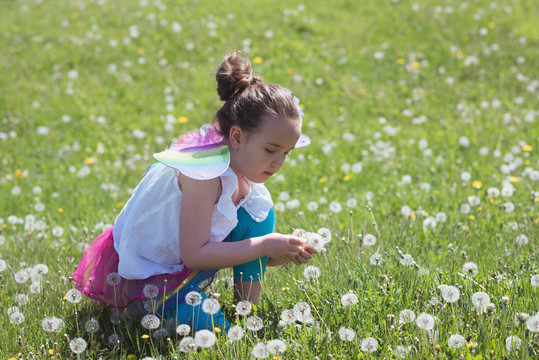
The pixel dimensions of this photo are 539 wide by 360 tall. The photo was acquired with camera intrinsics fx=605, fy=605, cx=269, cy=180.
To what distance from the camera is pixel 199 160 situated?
264cm

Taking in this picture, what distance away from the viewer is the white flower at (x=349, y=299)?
256 centimetres

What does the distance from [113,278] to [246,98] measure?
108 cm

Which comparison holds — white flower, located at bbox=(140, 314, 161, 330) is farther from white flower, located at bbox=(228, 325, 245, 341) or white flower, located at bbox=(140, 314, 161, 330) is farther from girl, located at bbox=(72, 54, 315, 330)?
white flower, located at bbox=(228, 325, 245, 341)

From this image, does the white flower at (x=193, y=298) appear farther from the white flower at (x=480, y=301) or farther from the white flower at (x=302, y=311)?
the white flower at (x=480, y=301)

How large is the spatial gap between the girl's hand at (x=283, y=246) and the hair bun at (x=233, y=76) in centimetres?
71

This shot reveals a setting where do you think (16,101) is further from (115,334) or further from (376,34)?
(115,334)

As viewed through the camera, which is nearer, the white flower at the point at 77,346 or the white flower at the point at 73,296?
the white flower at the point at 77,346

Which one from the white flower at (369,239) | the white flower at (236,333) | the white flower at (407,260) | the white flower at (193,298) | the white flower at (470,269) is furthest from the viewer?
the white flower at (369,239)

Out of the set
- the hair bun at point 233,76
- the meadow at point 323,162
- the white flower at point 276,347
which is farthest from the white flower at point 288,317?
the hair bun at point 233,76

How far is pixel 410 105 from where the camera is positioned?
731cm

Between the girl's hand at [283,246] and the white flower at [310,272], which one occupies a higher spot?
the girl's hand at [283,246]

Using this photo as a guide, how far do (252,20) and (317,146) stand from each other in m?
3.93

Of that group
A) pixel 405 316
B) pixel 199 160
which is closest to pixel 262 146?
pixel 199 160

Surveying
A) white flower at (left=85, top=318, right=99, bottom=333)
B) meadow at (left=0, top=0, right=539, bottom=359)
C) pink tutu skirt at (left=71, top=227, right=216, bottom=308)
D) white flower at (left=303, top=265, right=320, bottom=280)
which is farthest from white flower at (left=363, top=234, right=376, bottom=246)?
white flower at (left=85, top=318, right=99, bottom=333)
